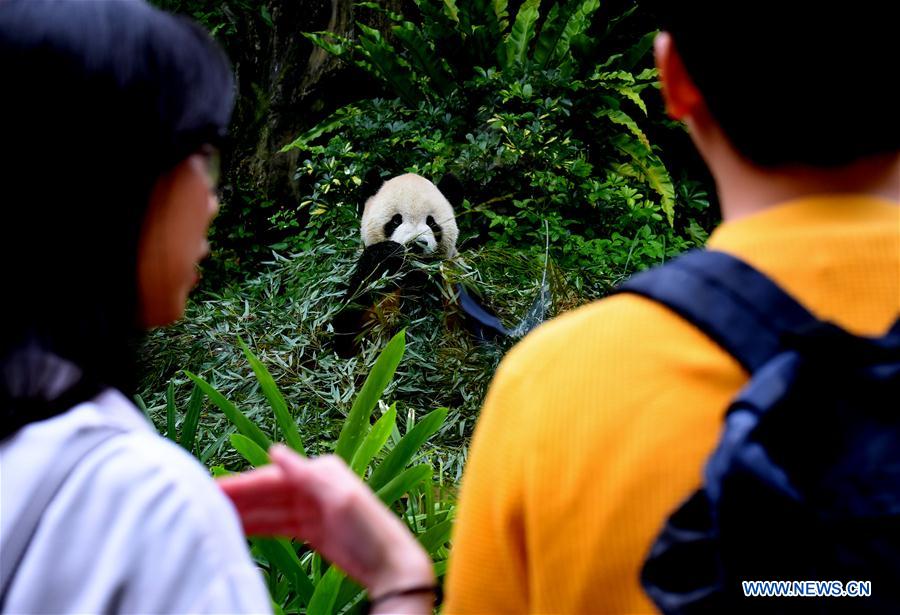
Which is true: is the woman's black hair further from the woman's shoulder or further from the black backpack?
the black backpack

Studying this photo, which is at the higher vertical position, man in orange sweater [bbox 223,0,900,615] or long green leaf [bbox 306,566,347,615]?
man in orange sweater [bbox 223,0,900,615]

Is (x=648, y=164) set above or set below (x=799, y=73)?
below

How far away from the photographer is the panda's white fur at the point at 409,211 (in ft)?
15.1

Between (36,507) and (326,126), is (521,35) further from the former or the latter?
(36,507)

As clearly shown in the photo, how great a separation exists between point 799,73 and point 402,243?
348 cm

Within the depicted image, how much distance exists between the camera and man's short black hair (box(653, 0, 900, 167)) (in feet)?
2.37

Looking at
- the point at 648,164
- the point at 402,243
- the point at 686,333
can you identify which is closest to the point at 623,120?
the point at 648,164

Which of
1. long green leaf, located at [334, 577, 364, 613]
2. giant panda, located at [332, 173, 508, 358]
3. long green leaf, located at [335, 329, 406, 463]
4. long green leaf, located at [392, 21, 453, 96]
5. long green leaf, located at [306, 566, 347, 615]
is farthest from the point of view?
long green leaf, located at [392, 21, 453, 96]

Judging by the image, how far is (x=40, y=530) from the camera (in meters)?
0.74

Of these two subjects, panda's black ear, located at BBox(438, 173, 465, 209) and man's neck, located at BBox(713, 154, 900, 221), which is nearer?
man's neck, located at BBox(713, 154, 900, 221)

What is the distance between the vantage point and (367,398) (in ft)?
8.41

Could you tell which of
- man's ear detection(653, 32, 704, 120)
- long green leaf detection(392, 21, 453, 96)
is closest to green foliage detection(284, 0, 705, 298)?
long green leaf detection(392, 21, 453, 96)

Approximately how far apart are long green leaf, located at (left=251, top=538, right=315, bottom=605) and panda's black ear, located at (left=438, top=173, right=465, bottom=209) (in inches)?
117

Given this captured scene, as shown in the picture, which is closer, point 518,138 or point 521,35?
point 518,138
